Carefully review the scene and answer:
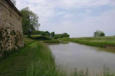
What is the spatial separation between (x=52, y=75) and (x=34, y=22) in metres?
36.3

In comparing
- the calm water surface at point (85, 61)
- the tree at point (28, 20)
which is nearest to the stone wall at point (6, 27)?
the calm water surface at point (85, 61)

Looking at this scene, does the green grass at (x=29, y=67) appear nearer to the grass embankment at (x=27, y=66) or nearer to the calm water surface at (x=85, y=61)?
the grass embankment at (x=27, y=66)

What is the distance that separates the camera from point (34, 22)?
127 ft

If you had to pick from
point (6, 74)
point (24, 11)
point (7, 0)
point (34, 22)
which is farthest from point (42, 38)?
point (6, 74)

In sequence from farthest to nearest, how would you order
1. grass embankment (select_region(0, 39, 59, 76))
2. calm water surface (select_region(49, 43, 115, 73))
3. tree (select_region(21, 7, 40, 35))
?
tree (select_region(21, 7, 40, 35))
calm water surface (select_region(49, 43, 115, 73))
grass embankment (select_region(0, 39, 59, 76))

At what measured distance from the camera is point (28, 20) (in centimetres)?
3681

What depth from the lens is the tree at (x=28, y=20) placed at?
3606 centimetres

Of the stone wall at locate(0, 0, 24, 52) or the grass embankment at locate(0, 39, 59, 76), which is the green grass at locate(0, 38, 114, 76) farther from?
the stone wall at locate(0, 0, 24, 52)

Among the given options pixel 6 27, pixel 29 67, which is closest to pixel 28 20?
pixel 6 27

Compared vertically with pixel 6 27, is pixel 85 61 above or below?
below

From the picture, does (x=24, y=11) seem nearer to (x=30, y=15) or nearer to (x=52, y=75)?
(x=30, y=15)

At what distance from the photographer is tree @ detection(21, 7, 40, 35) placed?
36.1 m

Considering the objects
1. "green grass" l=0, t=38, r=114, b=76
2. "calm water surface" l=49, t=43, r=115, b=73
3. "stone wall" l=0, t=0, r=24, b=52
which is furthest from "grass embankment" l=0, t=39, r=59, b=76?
"stone wall" l=0, t=0, r=24, b=52

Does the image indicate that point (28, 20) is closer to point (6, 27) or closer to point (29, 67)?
point (6, 27)
